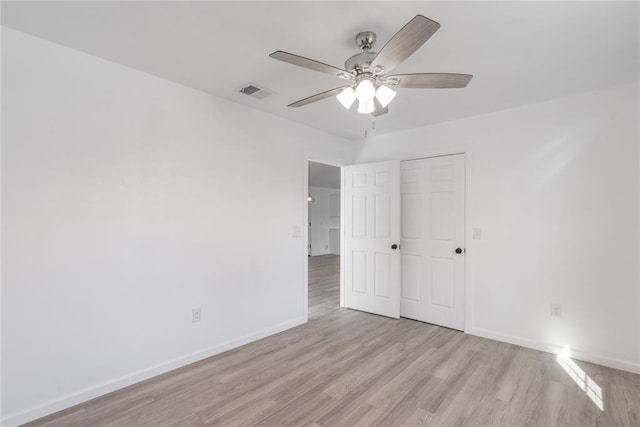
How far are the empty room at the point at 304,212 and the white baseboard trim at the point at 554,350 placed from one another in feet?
0.06

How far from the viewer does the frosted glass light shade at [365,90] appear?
1760mm

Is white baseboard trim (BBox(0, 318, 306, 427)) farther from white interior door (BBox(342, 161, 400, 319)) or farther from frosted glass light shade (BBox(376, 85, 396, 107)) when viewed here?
frosted glass light shade (BBox(376, 85, 396, 107))

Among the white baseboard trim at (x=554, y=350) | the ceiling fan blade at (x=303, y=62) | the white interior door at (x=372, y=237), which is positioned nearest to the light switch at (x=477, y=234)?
the white interior door at (x=372, y=237)

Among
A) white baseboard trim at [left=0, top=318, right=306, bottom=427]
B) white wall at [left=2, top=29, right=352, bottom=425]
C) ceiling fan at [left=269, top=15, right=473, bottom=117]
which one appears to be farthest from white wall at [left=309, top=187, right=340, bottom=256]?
ceiling fan at [left=269, top=15, right=473, bottom=117]

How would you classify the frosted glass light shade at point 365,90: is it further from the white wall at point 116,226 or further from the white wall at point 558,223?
the white wall at point 558,223

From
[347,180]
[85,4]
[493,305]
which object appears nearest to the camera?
[85,4]

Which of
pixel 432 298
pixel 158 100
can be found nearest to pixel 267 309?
pixel 432 298

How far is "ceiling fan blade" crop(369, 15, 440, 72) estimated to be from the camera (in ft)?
4.27

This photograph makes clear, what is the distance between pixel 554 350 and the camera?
294 cm

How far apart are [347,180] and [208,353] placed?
2780 mm

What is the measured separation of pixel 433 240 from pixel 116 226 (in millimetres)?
3261

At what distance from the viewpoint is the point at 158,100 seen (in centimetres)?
253

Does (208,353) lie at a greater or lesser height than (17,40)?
lesser

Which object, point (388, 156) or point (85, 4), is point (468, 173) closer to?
point (388, 156)
